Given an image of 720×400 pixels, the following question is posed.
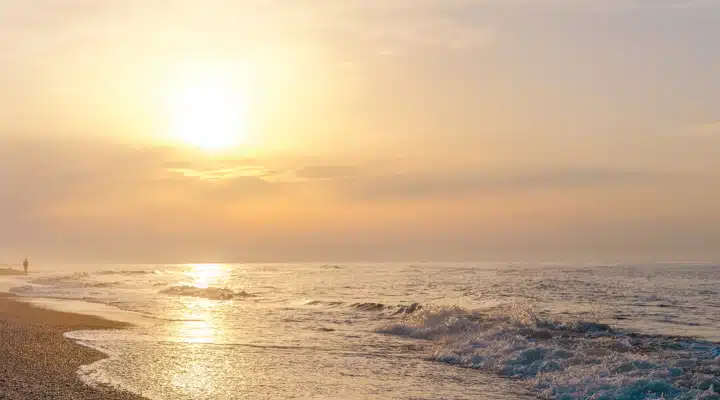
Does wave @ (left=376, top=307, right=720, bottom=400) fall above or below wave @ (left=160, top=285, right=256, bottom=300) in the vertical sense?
above

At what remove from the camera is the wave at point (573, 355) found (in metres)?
15.4

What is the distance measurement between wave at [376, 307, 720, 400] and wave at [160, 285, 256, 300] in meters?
24.1

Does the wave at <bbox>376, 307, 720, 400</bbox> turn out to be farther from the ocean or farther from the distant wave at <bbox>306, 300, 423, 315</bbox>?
the distant wave at <bbox>306, 300, 423, 315</bbox>

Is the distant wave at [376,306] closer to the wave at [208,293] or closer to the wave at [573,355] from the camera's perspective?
the wave at [573,355]

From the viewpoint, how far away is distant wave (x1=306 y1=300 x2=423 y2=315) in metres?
35.8

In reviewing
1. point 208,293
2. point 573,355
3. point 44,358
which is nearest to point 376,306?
point 208,293

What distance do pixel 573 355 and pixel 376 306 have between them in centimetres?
2085

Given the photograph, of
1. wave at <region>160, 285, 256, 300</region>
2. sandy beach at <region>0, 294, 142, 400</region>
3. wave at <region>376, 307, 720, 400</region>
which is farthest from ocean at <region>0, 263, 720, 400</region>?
wave at <region>160, 285, 256, 300</region>

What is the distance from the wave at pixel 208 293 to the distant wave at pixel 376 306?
9.49 meters

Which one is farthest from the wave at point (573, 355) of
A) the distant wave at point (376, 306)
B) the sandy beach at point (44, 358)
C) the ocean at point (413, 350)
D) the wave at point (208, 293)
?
the wave at point (208, 293)

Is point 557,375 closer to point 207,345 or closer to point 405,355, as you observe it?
point 405,355

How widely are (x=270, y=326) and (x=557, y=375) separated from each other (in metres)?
15.8

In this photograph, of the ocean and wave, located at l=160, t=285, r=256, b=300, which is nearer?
the ocean

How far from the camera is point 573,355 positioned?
64.4 feet
